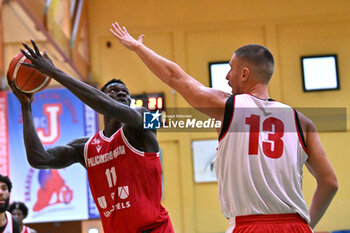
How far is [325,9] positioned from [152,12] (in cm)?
400

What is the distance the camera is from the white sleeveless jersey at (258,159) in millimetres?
2727

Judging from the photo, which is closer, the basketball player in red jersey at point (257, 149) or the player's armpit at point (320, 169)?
the basketball player in red jersey at point (257, 149)

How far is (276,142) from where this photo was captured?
109 inches

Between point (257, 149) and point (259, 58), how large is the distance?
1.60ft

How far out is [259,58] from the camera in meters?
2.86

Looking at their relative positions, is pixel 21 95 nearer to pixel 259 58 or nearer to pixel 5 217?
pixel 259 58

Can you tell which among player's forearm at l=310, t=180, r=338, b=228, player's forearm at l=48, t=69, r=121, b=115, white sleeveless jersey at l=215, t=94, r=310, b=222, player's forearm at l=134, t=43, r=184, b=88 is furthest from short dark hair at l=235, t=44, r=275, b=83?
player's forearm at l=48, t=69, r=121, b=115

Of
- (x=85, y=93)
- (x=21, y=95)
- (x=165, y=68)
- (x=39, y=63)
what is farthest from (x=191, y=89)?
(x=21, y=95)

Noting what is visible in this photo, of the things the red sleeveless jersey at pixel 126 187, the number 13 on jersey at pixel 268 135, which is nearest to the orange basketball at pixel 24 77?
the red sleeveless jersey at pixel 126 187

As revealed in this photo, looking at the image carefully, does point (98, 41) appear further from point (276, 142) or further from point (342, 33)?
point (276, 142)

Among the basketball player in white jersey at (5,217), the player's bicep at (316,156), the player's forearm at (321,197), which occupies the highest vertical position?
the player's bicep at (316,156)

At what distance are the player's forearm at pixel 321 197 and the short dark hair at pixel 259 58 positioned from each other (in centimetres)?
66

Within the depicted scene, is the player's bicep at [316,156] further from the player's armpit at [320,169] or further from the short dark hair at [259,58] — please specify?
the short dark hair at [259,58]

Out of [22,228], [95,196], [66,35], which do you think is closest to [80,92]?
[95,196]
